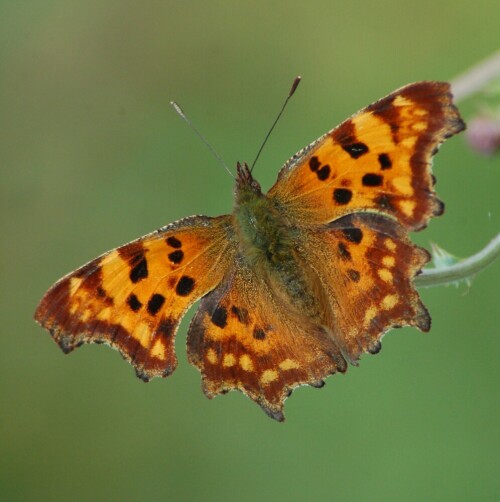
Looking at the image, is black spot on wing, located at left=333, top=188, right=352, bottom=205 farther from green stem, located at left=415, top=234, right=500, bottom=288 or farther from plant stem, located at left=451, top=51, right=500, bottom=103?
plant stem, located at left=451, top=51, right=500, bottom=103

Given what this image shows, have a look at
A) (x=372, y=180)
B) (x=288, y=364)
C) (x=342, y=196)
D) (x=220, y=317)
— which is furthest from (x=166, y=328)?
(x=372, y=180)

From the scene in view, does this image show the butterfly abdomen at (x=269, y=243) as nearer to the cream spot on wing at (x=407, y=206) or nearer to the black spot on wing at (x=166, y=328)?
the black spot on wing at (x=166, y=328)

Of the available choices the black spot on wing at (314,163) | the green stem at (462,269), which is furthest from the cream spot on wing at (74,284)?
the green stem at (462,269)

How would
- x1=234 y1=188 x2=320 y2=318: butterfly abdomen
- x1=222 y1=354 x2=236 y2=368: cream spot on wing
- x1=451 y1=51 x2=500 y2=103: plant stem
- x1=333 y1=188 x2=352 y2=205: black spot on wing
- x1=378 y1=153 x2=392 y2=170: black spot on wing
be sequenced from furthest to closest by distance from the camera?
x1=234 y1=188 x2=320 y2=318: butterfly abdomen
x1=222 y1=354 x2=236 y2=368: cream spot on wing
x1=333 y1=188 x2=352 y2=205: black spot on wing
x1=378 y1=153 x2=392 y2=170: black spot on wing
x1=451 y1=51 x2=500 y2=103: plant stem

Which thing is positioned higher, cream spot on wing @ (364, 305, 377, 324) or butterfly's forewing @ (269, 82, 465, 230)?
butterfly's forewing @ (269, 82, 465, 230)

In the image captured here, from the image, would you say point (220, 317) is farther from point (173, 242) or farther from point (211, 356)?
point (173, 242)

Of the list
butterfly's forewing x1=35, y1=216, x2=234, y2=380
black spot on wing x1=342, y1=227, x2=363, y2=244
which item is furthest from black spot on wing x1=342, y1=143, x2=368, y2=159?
butterfly's forewing x1=35, y1=216, x2=234, y2=380

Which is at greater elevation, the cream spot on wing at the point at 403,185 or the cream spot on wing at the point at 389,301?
the cream spot on wing at the point at 403,185
